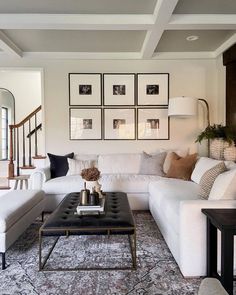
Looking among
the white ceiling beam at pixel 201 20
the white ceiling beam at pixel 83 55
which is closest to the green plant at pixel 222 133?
the white ceiling beam at pixel 201 20

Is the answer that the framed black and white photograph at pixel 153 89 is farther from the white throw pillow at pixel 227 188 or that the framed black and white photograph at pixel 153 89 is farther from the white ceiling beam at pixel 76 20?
the white throw pillow at pixel 227 188

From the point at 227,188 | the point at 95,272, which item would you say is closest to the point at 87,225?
the point at 95,272

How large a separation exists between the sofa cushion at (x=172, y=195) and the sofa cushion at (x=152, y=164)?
40 cm

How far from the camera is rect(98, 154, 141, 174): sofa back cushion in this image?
455 centimetres

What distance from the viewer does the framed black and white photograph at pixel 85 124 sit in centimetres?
498

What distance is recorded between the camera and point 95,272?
2221mm

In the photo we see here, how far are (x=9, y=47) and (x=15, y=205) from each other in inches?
109

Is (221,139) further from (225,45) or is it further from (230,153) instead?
(225,45)

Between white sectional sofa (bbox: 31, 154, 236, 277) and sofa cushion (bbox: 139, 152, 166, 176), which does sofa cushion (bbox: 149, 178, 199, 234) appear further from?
sofa cushion (bbox: 139, 152, 166, 176)

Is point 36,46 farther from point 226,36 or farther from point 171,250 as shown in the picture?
point 171,250

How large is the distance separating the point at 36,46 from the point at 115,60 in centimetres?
143

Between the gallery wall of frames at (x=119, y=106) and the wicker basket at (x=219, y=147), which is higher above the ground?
the gallery wall of frames at (x=119, y=106)

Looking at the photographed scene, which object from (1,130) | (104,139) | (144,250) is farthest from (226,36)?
(1,130)

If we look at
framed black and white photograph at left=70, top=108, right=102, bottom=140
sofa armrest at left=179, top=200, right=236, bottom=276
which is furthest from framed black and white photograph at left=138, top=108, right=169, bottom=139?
sofa armrest at left=179, top=200, right=236, bottom=276
